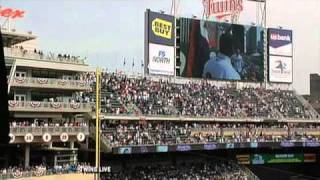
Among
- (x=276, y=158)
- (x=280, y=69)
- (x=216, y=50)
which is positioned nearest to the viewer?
(x=276, y=158)

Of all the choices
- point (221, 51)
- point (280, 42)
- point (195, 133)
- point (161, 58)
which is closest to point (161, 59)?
point (161, 58)

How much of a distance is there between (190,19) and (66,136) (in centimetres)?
1934

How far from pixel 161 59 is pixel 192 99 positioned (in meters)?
4.12

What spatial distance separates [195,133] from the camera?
1532 inches

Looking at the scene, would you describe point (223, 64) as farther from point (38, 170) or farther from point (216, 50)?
point (38, 170)

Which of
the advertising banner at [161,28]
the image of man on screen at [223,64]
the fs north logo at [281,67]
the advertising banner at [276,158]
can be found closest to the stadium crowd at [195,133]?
the advertising banner at [276,158]

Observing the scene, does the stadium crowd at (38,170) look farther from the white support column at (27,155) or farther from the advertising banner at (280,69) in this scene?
the advertising banner at (280,69)

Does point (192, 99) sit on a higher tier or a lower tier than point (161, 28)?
lower

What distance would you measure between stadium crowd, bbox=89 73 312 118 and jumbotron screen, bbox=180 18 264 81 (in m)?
1.33

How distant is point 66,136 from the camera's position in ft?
99.0

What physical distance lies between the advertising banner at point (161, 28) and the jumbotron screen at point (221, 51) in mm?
1201

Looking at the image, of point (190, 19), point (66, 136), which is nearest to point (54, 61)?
point (66, 136)

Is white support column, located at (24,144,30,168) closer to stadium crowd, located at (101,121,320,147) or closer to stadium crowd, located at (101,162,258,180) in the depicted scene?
stadium crowd, located at (101,121,320,147)

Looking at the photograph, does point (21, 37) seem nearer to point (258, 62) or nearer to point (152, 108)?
point (152, 108)
